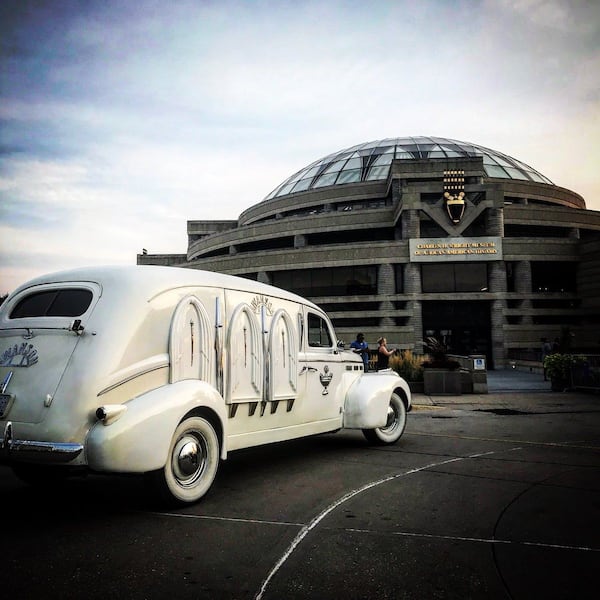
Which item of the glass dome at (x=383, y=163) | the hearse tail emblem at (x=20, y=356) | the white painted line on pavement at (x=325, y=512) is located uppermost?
the glass dome at (x=383, y=163)

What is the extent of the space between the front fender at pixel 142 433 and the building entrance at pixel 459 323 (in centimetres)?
3072

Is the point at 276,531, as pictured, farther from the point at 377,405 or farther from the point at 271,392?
the point at 377,405

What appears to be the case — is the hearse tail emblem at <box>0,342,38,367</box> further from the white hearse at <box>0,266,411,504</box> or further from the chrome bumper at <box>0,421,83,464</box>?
the chrome bumper at <box>0,421,83,464</box>

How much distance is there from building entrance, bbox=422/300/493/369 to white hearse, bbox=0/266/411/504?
95.3 feet

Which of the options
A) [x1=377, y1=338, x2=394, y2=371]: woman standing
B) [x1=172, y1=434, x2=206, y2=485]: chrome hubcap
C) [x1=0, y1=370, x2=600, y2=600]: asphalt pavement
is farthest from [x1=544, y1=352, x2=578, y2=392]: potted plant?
[x1=172, y1=434, x2=206, y2=485]: chrome hubcap

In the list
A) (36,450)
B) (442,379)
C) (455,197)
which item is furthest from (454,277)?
(36,450)

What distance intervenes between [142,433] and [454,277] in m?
31.9

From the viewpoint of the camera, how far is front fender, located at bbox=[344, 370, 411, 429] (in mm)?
7574

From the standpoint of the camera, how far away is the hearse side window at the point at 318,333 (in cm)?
732

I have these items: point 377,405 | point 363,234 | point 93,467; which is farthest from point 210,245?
point 93,467

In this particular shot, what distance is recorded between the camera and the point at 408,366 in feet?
58.4

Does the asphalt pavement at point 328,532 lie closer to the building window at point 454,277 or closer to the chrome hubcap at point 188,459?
the chrome hubcap at point 188,459

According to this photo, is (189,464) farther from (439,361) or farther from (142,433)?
(439,361)

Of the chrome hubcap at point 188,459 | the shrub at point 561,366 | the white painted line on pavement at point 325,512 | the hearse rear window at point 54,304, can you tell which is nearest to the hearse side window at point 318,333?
the white painted line on pavement at point 325,512
